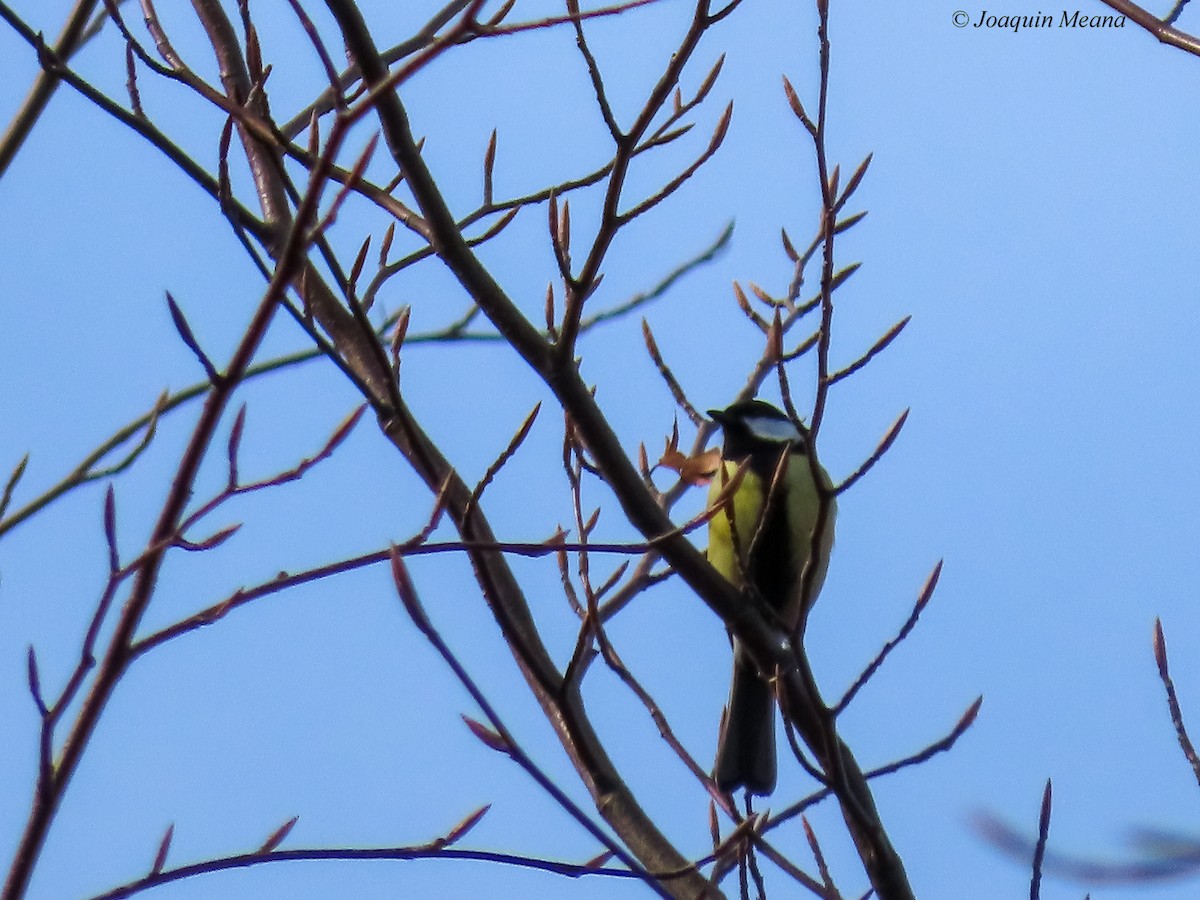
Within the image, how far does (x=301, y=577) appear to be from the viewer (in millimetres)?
1470

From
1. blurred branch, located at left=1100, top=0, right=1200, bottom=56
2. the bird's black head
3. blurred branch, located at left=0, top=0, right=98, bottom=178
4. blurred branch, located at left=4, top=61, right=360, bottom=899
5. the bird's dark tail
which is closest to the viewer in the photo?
blurred branch, located at left=4, top=61, right=360, bottom=899

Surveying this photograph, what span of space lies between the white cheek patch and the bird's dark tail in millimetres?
683

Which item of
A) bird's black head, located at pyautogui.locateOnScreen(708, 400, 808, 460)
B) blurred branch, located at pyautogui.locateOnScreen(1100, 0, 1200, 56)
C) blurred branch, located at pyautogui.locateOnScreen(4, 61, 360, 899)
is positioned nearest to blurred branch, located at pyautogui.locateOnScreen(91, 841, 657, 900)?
blurred branch, located at pyautogui.locateOnScreen(4, 61, 360, 899)

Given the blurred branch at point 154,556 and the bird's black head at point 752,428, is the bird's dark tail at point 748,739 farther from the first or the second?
the blurred branch at point 154,556

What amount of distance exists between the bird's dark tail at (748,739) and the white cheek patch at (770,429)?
2.24ft

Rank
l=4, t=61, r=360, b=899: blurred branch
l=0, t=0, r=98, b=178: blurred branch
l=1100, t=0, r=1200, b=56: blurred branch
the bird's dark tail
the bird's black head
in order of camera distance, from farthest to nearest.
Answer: the bird's black head < the bird's dark tail < l=0, t=0, r=98, b=178: blurred branch < l=1100, t=0, r=1200, b=56: blurred branch < l=4, t=61, r=360, b=899: blurred branch

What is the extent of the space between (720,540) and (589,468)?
132cm

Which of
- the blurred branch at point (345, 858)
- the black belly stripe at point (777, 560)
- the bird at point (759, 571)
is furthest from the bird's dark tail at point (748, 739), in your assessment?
the blurred branch at point (345, 858)

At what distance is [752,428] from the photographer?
425cm

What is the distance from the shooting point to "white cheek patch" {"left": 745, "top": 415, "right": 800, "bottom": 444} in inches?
167

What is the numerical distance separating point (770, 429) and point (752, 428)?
0.29ft

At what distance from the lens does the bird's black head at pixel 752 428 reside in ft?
13.8

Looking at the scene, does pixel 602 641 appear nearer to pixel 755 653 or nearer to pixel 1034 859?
pixel 755 653

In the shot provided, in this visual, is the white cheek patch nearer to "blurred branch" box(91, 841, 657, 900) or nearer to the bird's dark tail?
the bird's dark tail
